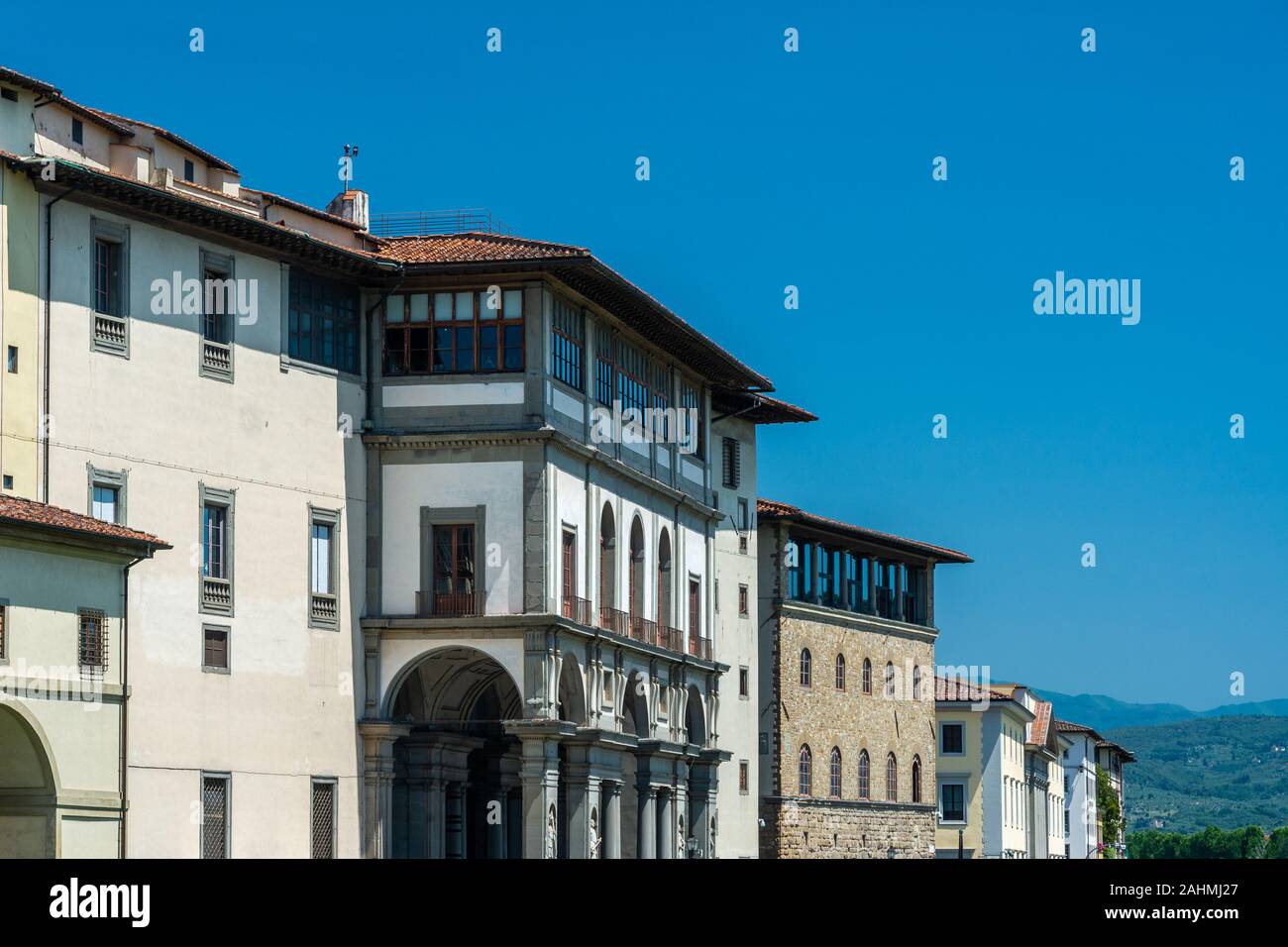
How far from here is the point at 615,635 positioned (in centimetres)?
5675

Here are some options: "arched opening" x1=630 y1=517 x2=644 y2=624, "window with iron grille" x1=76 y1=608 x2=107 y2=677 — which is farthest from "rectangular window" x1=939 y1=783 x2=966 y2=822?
"window with iron grille" x1=76 y1=608 x2=107 y2=677

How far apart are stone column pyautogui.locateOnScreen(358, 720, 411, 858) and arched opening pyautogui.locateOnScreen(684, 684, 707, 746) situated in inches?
596

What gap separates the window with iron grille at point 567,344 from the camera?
5438 cm

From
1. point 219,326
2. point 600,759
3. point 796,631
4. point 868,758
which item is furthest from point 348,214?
point 868,758

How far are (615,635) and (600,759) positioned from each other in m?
3.25

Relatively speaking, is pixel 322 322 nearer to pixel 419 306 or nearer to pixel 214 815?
pixel 419 306

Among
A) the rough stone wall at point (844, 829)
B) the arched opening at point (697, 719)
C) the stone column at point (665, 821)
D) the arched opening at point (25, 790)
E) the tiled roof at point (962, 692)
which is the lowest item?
the rough stone wall at point (844, 829)

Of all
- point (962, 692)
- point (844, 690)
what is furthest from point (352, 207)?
point (962, 692)

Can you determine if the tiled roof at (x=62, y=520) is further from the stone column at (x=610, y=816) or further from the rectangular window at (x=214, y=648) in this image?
the stone column at (x=610, y=816)

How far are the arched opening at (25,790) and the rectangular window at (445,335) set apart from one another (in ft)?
53.3

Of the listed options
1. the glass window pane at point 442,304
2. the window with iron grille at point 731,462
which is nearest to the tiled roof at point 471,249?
the glass window pane at point 442,304

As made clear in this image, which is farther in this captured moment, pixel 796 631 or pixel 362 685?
pixel 796 631
